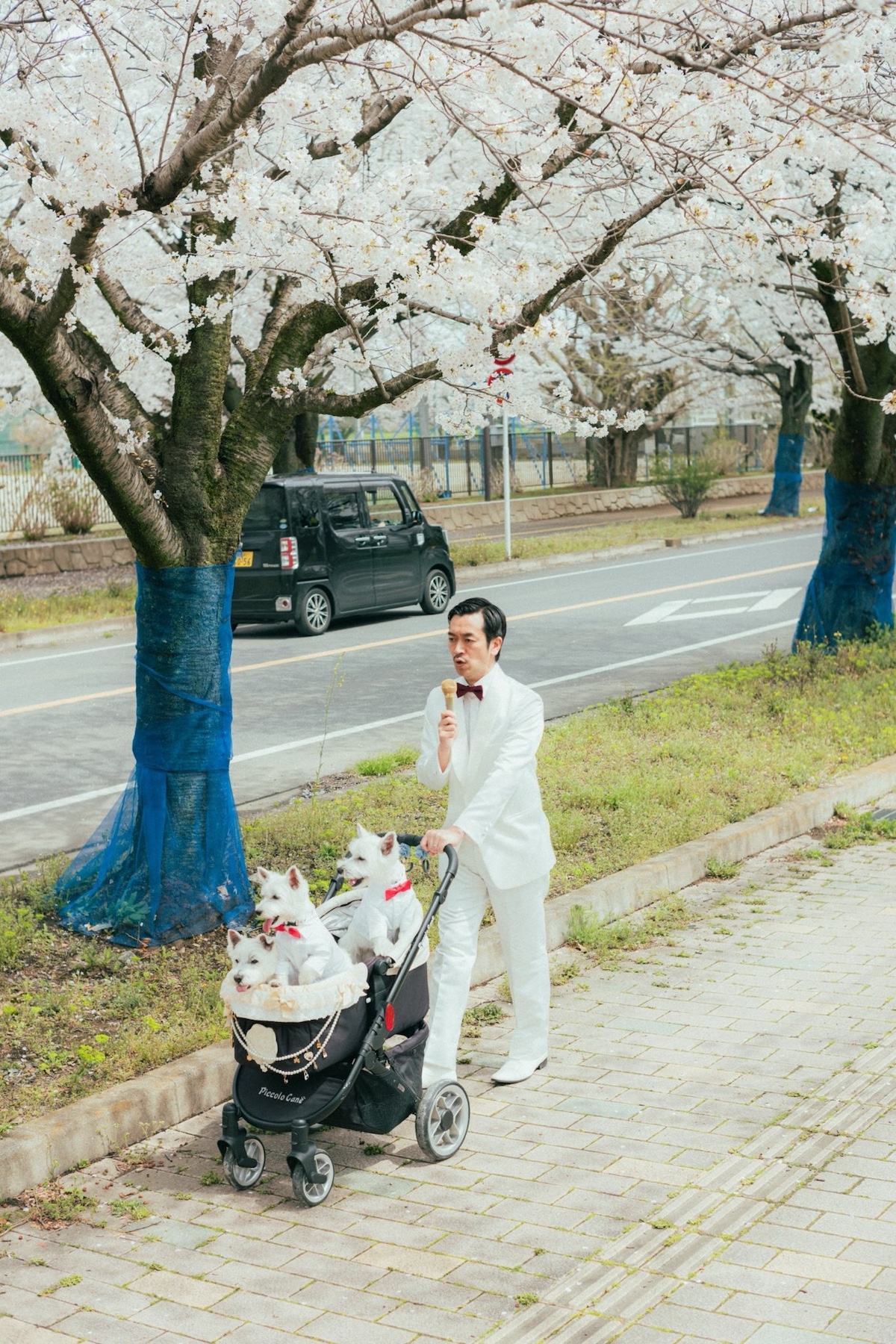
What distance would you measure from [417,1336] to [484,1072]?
5.89 feet

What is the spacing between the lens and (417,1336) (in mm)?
3715

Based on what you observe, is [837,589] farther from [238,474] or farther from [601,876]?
[238,474]

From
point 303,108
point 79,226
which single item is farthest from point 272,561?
point 79,226

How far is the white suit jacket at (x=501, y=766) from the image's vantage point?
200 inches

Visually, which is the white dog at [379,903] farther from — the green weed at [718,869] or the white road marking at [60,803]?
the white road marking at [60,803]

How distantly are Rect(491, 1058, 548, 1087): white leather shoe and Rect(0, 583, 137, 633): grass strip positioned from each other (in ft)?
44.0

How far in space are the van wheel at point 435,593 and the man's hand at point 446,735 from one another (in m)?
14.4

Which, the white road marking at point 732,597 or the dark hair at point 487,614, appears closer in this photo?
the dark hair at point 487,614

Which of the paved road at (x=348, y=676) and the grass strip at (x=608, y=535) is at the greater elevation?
the grass strip at (x=608, y=535)

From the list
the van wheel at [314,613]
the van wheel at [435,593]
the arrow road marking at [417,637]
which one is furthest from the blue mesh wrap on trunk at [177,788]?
the van wheel at [435,593]

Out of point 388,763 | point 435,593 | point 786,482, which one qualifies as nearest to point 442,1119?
point 388,763

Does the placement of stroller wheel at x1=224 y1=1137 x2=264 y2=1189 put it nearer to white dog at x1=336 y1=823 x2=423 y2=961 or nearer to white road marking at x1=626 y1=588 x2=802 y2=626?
white dog at x1=336 y1=823 x2=423 y2=961

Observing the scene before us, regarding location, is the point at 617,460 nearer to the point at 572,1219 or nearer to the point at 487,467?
the point at 487,467

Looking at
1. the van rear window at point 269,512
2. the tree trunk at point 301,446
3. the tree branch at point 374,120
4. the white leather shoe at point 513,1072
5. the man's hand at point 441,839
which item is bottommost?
the white leather shoe at point 513,1072
